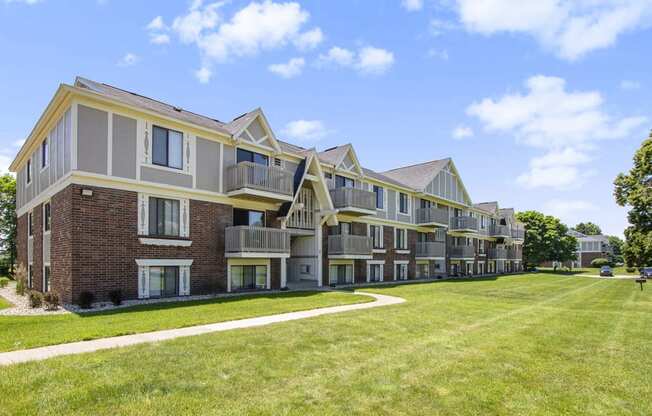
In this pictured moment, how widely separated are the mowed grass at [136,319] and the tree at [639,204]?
27422 mm

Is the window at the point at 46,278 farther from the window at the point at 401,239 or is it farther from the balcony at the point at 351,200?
the window at the point at 401,239

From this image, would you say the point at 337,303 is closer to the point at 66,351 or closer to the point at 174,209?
the point at 174,209

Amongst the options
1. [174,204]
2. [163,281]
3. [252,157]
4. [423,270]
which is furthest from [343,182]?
[423,270]

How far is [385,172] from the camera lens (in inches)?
1590

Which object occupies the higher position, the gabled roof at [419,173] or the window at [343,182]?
the gabled roof at [419,173]

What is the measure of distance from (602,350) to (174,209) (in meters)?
15.0

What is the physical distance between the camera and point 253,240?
17625mm

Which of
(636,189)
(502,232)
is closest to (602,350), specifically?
(636,189)

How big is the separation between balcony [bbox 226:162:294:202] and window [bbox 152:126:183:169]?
2.39 metres

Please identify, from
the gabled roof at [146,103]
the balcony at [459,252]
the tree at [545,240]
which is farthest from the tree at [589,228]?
the gabled roof at [146,103]

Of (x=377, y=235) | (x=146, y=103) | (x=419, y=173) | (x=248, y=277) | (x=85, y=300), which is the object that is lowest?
(x=248, y=277)

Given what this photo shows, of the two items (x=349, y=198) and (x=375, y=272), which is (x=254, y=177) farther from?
(x=375, y=272)

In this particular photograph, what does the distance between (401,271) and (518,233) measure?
29524mm

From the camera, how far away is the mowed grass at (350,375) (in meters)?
5.07
